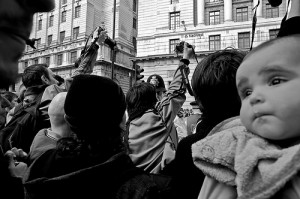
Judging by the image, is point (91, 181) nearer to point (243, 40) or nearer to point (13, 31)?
point (13, 31)

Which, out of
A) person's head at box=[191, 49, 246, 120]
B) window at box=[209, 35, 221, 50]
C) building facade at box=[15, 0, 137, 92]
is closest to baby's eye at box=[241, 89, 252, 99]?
person's head at box=[191, 49, 246, 120]

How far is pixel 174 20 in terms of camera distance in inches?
1130

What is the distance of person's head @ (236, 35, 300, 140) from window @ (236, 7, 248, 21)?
28.6 metres

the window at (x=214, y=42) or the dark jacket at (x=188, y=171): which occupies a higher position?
the window at (x=214, y=42)

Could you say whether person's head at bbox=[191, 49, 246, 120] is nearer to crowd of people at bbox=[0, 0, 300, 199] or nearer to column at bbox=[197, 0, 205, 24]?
Result: crowd of people at bbox=[0, 0, 300, 199]

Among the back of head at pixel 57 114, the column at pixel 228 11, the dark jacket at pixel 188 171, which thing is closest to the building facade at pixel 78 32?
the column at pixel 228 11

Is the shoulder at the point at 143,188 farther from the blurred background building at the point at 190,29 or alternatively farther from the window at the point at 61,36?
the window at the point at 61,36

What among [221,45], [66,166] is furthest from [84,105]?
[221,45]

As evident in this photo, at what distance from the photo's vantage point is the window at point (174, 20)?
1126 inches

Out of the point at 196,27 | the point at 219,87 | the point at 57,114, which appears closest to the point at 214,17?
the point at 196,27

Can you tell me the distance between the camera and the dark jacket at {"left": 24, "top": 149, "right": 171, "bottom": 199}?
4.80 feet

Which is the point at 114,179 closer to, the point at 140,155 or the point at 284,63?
the point at 284,63

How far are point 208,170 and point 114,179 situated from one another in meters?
0.63

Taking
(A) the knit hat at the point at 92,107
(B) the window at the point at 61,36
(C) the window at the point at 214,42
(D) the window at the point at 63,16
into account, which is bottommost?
(A) the knit hat at the point at 92,107
